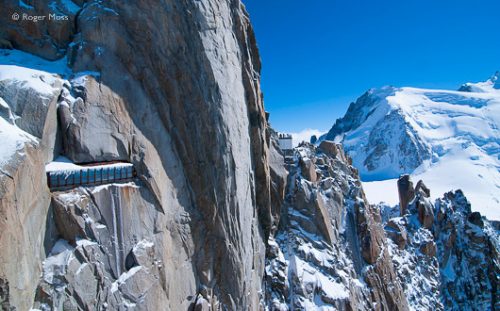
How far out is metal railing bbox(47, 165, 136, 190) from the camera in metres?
20.8

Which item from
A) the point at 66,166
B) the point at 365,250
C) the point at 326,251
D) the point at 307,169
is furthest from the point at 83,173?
the point at 365,250

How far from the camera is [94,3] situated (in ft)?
84.3

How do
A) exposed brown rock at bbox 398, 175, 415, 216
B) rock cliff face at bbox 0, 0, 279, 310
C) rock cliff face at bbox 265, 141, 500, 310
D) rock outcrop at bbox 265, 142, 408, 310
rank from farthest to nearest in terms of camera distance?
1. exposed brown rock at bbox 398, 175, 415, 216
2. rock cliff face at bbox 265, 141, 500, 310
3. rock outcrop at bbox 265, 142, 408, 310
4. rock cliff face at bbox 0, 0, 279, 310

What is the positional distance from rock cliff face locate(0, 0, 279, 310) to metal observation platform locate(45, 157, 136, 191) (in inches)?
17.8

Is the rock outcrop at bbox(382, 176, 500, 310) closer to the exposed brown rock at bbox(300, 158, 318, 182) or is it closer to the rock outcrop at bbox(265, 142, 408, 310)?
the rock outcrop at bbox(265, 142, 408, 310)

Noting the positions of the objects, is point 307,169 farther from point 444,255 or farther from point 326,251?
point 444,255

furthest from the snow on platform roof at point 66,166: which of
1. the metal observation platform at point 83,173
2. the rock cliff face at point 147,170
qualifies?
the rock cliff face at point 147,170

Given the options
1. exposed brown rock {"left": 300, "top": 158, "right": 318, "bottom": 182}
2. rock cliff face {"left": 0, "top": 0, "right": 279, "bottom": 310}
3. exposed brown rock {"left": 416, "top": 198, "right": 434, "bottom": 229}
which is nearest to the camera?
rock cliff face {"left": 0, "top": 0, "right": 279, "bottom": 310}

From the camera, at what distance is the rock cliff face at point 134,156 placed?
19.8m

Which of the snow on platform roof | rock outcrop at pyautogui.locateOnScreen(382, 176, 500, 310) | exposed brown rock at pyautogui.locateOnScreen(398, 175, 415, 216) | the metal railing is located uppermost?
the snow on platform roof

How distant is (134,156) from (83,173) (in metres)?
3.63

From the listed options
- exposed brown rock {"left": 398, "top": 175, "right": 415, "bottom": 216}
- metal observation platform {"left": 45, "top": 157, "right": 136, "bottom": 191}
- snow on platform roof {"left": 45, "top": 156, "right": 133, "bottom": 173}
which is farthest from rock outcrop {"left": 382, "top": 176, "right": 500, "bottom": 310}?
snow on platform roof {"left": 45, "top": 156, "right": 133, "bottom": 173}

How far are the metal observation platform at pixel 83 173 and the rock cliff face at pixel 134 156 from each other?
453mm

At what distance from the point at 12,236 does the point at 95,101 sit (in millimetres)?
9314
